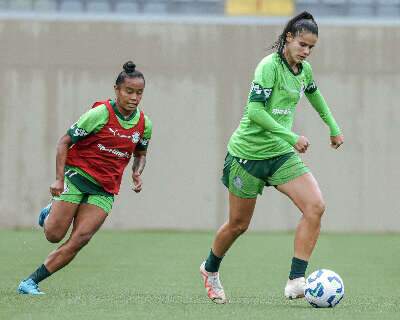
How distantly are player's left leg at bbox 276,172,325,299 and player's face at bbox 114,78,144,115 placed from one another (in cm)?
135

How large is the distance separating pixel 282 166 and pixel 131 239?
345 inches

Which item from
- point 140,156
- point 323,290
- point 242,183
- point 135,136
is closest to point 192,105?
point 140,156

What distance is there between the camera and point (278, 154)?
25.9ft

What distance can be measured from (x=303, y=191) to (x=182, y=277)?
308 cm

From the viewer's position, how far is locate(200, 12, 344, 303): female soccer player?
25.3ft

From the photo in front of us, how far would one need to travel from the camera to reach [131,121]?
8547 millimetres

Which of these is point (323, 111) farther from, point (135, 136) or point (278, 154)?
point (135, 136)

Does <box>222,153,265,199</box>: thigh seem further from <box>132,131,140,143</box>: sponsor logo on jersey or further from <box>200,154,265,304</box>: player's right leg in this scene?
<box>132,131,140,143</box>: sponsor logo on jersey

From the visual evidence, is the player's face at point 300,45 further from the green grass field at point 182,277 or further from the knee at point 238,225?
the green grass field at point 182,277

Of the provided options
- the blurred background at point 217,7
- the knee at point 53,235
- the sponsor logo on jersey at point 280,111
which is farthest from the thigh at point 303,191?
the blurred background at point 217,7

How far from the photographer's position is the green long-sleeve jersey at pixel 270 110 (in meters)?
7.69

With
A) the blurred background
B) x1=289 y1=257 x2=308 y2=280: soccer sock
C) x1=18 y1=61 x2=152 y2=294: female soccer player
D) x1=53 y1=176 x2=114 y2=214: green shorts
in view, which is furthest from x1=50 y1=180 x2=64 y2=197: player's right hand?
the blurred background

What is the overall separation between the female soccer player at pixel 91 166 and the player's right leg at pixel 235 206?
841 mm

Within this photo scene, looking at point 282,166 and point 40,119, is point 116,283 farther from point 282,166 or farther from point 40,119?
point 40,119
